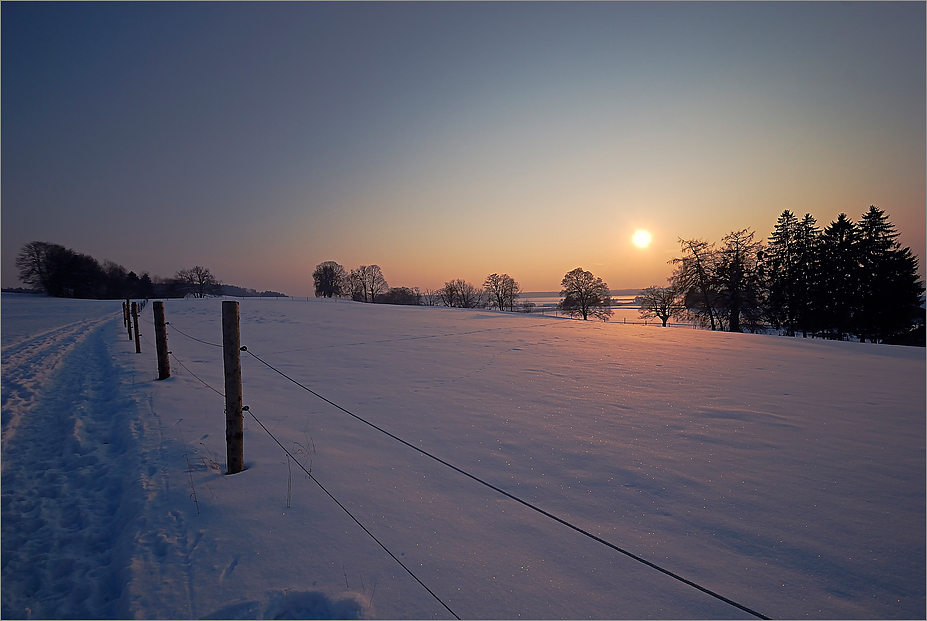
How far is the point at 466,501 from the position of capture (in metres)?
3.53

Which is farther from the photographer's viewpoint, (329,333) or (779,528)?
(329,333)

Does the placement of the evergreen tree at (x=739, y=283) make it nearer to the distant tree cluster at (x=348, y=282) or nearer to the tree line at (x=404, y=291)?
the tree line at (x=404, y=291)

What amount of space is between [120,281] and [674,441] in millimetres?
99520

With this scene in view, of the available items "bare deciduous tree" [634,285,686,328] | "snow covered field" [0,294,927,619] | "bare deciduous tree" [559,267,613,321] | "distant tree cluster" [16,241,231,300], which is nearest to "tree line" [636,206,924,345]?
"bare deciduous tree" [634,285,686,328]

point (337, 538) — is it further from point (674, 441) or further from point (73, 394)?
point (73, 394)

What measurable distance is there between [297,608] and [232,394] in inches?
101

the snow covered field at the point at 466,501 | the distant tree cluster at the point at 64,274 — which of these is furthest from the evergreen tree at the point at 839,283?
the distant tree cluster at the point at 64,274

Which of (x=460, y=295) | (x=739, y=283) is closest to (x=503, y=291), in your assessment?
(x=460, y=295)

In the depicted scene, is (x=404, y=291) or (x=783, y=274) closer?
(x=783, y=274)

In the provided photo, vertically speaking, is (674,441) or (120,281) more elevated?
(120,281)

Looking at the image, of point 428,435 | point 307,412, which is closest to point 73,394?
point 307,412

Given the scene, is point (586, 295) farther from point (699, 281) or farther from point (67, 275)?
point (67, 275)

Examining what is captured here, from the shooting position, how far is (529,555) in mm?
2807

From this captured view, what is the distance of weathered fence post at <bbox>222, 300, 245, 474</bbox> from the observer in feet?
13.1
